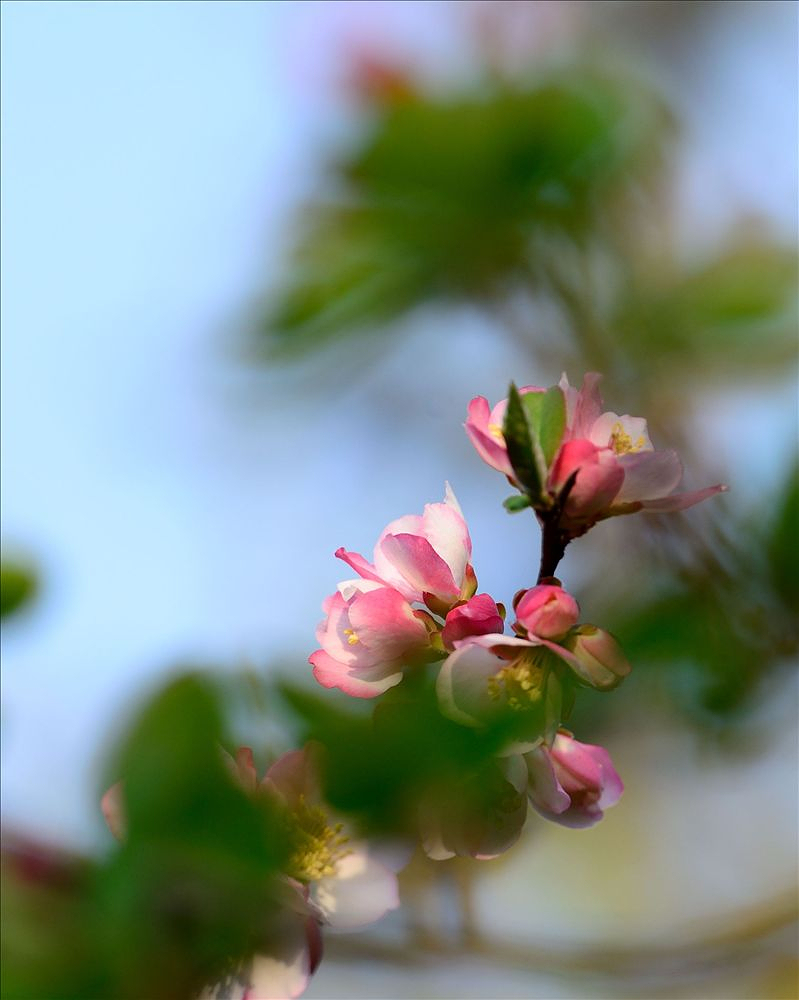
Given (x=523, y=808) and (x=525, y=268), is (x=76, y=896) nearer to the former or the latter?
(x=523, y=808)

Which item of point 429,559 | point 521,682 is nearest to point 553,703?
point 521,682

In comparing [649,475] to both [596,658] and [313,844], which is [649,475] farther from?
[313,844]

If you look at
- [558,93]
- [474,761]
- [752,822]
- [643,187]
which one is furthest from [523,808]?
[752,822]

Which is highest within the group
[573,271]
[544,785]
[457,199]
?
[573,271]

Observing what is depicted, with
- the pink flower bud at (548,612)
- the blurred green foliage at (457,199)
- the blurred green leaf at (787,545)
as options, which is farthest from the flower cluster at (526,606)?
the blurred green foliage at (457,199)

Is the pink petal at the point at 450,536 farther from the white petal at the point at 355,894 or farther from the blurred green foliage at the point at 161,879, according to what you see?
the blurred green foliage at the point at 161,879

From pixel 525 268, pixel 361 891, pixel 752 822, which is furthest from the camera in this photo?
pixel 752 822
